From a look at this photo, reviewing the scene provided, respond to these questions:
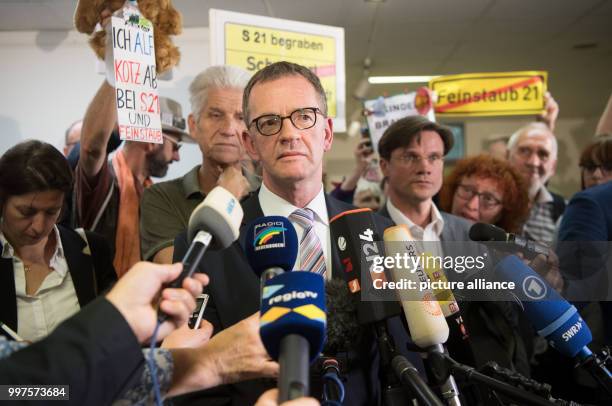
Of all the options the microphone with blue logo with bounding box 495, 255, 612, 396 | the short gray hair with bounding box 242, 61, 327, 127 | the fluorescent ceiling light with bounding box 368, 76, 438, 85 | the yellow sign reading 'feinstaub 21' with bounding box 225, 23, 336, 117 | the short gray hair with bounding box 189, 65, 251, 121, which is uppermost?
the fluorescent ceiling light with bounding box 368, 76, 438, 85

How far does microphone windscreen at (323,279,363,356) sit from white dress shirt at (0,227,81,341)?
2.82 ft

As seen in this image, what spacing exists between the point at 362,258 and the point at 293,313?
0.38 meters

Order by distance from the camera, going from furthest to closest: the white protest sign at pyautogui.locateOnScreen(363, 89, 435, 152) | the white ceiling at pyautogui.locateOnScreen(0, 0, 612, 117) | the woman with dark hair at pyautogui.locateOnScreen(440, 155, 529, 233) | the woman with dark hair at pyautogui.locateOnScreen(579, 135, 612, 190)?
the white ceiling at pyautogui.locateOnScreen(0, 0, 612, 117)
the white protest sign at pyautogui.locateOnScreen(363, 89, 435, 152)
the woman with dark hair at pyautogui.locateOnScreen(440, 155, 529, 233)
the woman with dark hair at pyautogui.locateOnScreen(579, 135, 612, 190)

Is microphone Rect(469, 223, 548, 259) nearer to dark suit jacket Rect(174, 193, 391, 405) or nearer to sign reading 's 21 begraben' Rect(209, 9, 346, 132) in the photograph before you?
dark suit jacket Rect(174, 193, 391, 405)

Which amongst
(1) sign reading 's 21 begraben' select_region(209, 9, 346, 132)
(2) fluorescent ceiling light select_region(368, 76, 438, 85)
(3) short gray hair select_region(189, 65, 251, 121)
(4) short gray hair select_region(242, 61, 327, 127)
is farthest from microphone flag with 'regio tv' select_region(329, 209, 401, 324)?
(2) fluorescent ceiling light select_region(368, 76, 438, 85)

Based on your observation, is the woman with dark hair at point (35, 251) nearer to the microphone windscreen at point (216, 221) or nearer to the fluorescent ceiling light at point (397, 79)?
the microphone windscreen at point (216, 221)

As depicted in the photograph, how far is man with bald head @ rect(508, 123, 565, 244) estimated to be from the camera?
9.21 feet

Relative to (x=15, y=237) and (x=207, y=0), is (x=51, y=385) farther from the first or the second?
(x=207, y=0)

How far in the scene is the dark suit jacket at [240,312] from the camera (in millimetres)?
1042

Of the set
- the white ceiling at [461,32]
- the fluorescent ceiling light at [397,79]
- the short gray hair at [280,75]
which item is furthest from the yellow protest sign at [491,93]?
the fluorescent ceiling light at [397,79]

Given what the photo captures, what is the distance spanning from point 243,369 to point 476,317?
100cm

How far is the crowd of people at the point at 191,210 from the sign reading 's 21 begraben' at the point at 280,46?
0.34m

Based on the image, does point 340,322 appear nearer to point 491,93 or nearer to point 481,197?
point 481,197

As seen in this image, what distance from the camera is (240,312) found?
3.60ft
